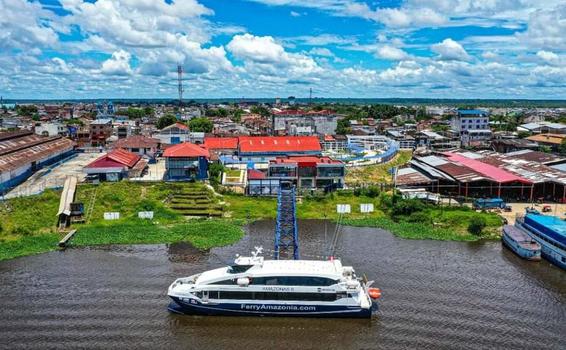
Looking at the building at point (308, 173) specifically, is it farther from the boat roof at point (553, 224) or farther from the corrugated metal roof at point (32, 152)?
the corrugated metal roof at point (32, 152)

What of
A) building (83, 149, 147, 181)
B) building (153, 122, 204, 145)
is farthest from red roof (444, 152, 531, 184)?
building (153, 122, 204, 145)

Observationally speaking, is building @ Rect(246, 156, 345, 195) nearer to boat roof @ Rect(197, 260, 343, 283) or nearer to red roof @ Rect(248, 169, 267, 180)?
red roof @ Rect(248, 169, 267, 180)

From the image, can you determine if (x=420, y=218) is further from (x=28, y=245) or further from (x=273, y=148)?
(x=28, y=245)

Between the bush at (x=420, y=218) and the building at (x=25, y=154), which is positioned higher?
the building at (x=25, y=154)

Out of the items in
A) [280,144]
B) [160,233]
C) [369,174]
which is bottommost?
[160,233]

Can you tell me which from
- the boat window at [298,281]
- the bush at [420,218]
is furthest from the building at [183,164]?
the boat window at [298,281]

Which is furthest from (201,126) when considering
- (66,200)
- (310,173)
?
(66,200)

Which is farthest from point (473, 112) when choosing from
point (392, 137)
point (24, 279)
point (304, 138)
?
point (24, 279)
